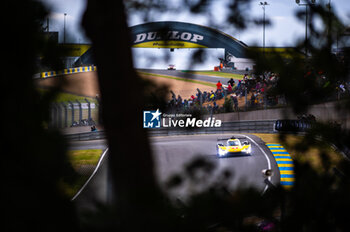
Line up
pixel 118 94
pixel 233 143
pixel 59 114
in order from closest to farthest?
pixel 59 114, pixel 118 94, pixel 233 143

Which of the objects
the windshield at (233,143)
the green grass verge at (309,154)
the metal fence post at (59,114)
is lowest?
the windshield at (233,143)

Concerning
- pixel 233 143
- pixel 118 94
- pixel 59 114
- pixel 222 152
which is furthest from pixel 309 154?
pixel 233 143

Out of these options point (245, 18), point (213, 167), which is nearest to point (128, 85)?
point (213, 167)

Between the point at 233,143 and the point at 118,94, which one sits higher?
the point at 118,94

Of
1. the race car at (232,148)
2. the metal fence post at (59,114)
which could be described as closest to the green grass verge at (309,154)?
the metal fence post at (59,114)

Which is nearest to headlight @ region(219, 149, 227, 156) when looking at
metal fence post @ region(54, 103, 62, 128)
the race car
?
the race car

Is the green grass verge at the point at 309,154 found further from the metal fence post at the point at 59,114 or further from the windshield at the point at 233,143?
the windshield at the point at 233,143

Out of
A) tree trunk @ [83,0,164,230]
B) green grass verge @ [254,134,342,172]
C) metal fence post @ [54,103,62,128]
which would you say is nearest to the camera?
metal fence post @ [54,103,62,128]

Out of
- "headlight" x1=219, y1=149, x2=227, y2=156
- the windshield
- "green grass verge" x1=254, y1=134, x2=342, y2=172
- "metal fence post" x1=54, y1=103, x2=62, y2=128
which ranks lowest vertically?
"headlight" x1=219, y1=149, x2=227, y2=156

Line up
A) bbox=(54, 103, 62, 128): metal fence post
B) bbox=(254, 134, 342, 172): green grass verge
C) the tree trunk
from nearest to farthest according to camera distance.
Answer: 1. bbox=(54, 103, 62, 128): metal fence post
2. the tree trunk
3. bbox=(254, 134, 342, 172): green grass verge

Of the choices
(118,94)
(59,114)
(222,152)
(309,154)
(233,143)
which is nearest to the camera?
(59,114)

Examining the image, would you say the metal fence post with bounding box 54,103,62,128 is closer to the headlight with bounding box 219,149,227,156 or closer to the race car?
the race car

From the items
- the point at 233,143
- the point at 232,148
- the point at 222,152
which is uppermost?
the point at 233,143

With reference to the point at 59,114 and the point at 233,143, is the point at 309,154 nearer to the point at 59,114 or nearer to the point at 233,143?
the point at 59,114
